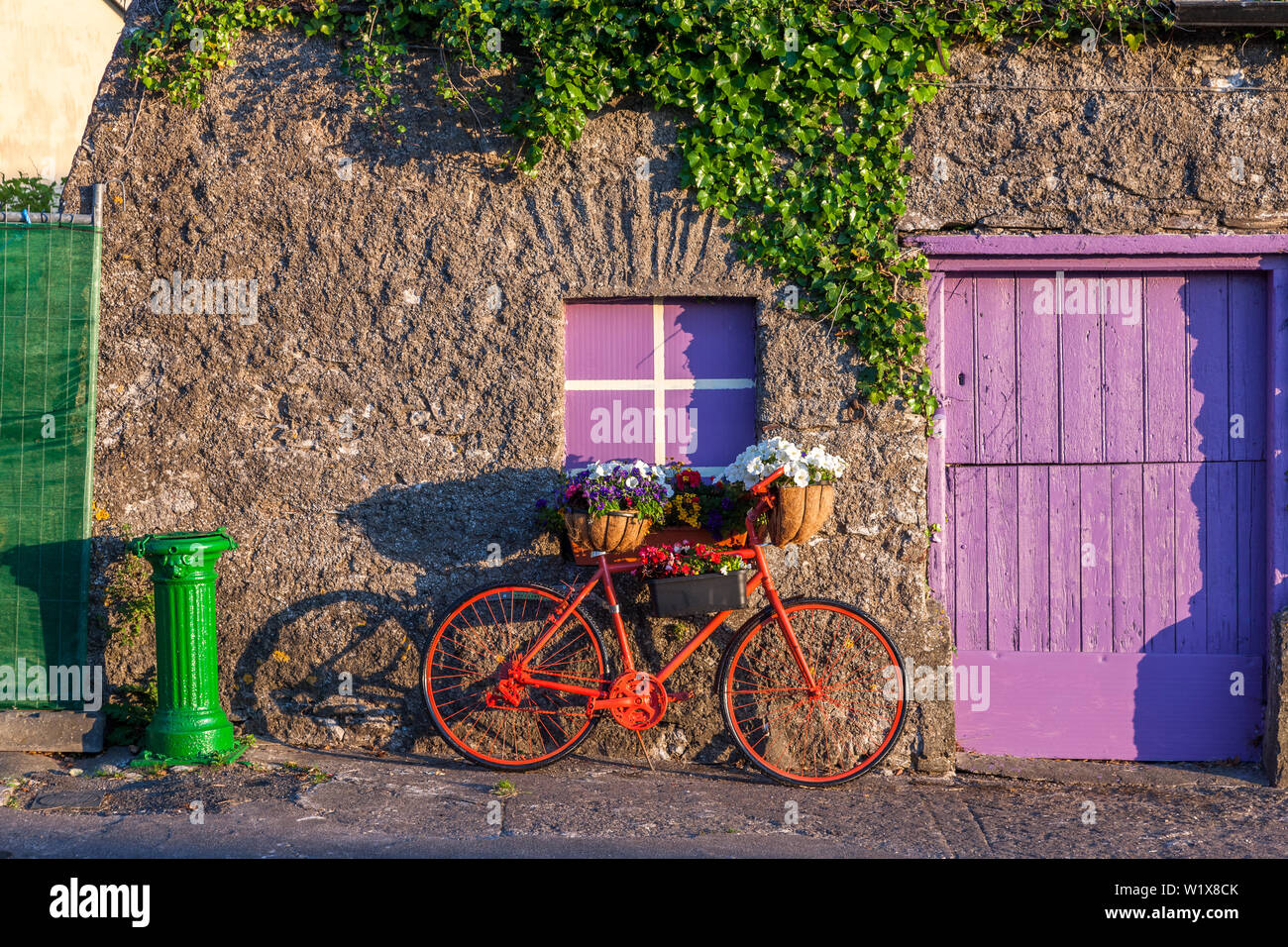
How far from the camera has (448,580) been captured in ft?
15.9

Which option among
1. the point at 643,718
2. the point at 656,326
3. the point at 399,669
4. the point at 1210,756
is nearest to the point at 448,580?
the point at 399,669

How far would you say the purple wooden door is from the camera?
4883mm

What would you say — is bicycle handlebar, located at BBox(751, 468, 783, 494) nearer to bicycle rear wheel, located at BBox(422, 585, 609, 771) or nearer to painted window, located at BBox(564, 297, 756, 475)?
painted window, located at BBox(564, 297, 756, 475)

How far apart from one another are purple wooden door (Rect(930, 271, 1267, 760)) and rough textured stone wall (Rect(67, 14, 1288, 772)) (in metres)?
0.31

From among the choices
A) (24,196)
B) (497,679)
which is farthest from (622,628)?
(24,196)

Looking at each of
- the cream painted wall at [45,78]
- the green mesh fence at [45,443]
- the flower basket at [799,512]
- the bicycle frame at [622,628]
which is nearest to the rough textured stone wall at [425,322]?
the green mesh fence at [45,443]

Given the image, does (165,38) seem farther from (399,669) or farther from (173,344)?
(399,669)

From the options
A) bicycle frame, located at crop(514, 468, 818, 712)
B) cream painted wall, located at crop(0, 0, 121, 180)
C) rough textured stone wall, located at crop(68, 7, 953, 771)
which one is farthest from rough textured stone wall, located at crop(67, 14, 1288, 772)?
cream painted wall, located at crop(0, 0, 121, 180)

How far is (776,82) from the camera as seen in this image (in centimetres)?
467

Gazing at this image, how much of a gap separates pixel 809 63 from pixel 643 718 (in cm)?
306

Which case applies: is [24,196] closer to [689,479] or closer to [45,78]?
[45,78]

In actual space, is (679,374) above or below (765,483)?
above

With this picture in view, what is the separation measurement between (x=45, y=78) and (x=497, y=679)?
8097 mm
